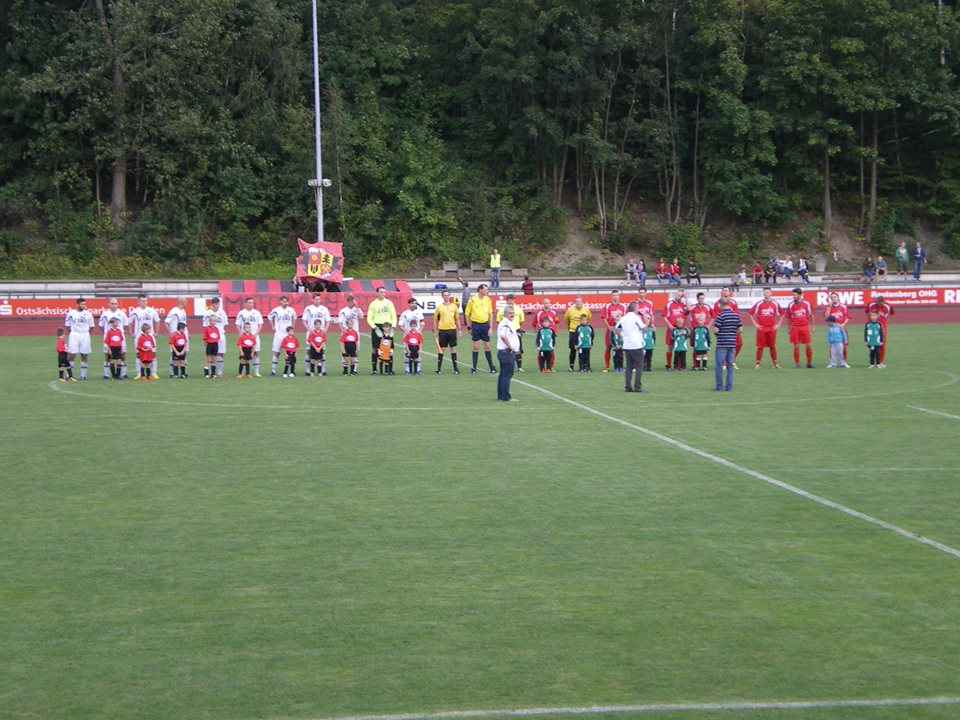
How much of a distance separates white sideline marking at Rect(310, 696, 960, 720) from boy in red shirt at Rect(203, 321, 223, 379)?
18956mm

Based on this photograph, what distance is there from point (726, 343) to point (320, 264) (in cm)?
2637

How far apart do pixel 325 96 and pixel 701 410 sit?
1763 inches

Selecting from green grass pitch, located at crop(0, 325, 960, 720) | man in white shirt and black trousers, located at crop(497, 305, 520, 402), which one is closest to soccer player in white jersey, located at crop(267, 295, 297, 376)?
man in white shirt and black trousers, located at crop(497, 305, 520, 402)

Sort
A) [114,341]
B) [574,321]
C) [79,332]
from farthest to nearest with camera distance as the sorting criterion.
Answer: [574,321], [79,332], [114,341]

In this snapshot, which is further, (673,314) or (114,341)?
(673,314)

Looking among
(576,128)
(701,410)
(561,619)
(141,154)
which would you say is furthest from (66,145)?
(561,619)

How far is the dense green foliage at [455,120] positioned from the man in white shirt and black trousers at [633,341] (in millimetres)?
36165

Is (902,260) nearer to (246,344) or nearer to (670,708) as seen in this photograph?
(246,344)

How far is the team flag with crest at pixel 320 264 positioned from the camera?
148 feet

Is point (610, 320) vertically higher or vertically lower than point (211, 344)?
higher

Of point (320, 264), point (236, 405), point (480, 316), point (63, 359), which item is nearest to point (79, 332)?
point (63, 359)

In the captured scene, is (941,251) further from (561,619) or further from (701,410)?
(561,619)

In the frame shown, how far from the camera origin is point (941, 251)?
60406 mm

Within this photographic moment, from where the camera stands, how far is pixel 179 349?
2444 centimetres
